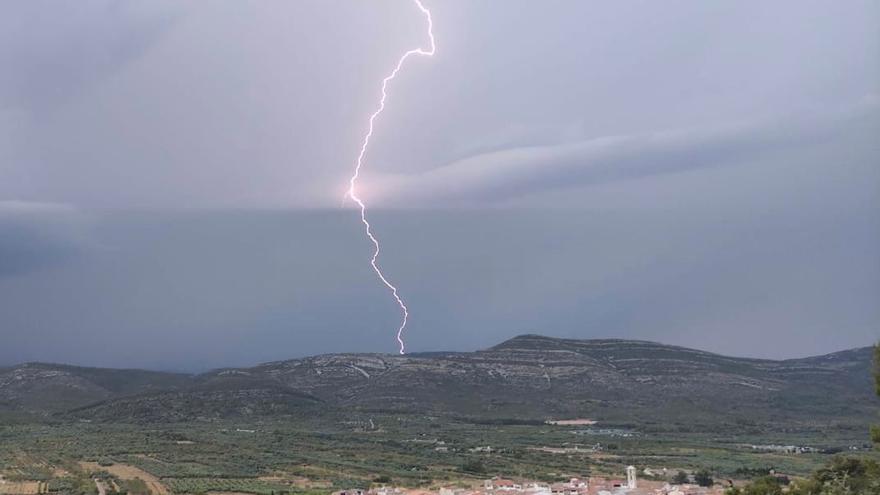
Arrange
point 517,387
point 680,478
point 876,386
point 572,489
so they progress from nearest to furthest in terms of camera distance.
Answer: point 876,386
point 572,489
point 680,478
point 517,387

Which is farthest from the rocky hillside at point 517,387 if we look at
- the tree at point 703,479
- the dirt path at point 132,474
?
the tree at point 703,479

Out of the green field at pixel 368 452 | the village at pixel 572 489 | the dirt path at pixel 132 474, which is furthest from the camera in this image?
the green field at pixel 368 452

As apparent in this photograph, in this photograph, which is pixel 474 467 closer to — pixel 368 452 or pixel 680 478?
pixel 368 452

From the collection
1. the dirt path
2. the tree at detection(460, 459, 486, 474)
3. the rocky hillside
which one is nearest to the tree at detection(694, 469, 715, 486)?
the tree at detection(460, 459, 486, 474)

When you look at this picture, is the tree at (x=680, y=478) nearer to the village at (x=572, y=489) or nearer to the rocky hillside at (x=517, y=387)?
the village at (x=572, y=489)

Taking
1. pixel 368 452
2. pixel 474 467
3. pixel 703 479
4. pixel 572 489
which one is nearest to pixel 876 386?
pixel 572 489

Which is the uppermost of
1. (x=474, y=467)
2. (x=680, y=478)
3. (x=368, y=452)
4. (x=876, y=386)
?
(x=876, y=386)
